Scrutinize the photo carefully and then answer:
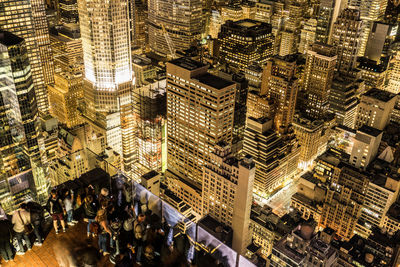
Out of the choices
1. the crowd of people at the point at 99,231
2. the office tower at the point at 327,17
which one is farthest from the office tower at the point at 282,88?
the crowd of people at the point at 99,231

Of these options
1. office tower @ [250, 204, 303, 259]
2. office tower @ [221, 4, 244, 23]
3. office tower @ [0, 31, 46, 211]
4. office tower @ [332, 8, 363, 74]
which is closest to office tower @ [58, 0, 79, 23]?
office tower @ [221, 4, 244, 23]

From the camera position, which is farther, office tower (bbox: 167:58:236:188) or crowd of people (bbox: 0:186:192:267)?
office tower (bbox: 167:58:236:188)

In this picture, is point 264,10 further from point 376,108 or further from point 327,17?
point 376,108

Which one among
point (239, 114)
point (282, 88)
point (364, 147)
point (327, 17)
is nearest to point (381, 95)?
point (364, 147)

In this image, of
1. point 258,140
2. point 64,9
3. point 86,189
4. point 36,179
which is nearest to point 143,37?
point 64,9

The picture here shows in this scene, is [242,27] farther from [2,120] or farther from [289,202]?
[2,120]

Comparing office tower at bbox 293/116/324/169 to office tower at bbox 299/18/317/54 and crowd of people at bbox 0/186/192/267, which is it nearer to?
office tower at bbox 299/18/317/54

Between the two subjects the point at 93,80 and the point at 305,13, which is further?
the point at 305,13
